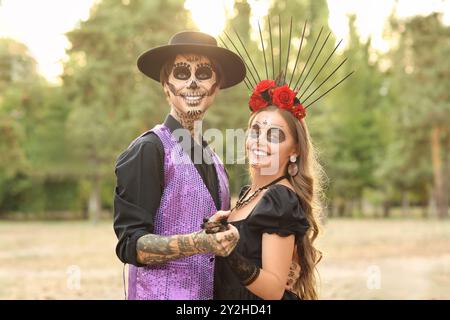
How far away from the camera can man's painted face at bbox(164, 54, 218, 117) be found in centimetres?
327

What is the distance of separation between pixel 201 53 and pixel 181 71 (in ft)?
0.49

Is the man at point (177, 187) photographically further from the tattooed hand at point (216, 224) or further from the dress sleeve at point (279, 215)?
the dress sleeve at point (279, 215)

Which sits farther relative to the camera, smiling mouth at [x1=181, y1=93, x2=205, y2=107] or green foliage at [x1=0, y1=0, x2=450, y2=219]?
green foliage at [x1=0, y1=0, x2=450, y2=219]

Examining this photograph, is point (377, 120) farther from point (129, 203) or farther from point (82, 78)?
point (129, 203)

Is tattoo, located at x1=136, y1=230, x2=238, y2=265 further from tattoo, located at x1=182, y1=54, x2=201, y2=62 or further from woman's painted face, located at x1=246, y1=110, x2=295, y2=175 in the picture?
tattoo, located at x1=182, y1=54, x2=201, y2=62

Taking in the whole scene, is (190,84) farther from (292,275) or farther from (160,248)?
(292,275)

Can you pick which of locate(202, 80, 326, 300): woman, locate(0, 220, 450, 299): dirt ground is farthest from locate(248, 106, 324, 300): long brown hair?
locate(0, 220, 450, 299): dirt ground

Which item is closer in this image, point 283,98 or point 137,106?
point 283,98

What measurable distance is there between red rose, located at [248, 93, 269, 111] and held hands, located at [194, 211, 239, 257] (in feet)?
2.72

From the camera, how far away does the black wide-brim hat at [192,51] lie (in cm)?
324

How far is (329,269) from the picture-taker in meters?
13.8

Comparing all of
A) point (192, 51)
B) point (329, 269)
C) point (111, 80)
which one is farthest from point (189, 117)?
point (111, 80)

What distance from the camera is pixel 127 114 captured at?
102 ft

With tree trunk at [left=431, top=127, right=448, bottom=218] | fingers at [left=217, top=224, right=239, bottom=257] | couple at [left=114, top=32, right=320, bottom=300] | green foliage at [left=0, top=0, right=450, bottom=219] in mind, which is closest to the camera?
fingers at [left=217, top=224, right=239, bottom=257]
